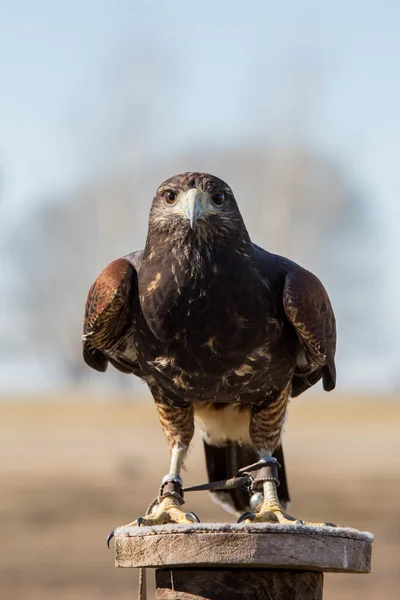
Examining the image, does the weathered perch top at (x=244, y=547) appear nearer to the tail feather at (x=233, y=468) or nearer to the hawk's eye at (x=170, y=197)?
the hawk's eye at (x=170, y=197)

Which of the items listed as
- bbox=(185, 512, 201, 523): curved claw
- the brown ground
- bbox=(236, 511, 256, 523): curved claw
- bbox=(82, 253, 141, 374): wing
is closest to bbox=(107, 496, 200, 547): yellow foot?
bbox=(185, 512, 201, 523): curved claw

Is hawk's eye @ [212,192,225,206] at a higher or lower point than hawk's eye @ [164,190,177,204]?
lower

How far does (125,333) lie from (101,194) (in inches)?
1436

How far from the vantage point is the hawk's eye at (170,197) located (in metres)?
5.95

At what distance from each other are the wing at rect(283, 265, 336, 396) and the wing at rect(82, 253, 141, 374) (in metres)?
0.82

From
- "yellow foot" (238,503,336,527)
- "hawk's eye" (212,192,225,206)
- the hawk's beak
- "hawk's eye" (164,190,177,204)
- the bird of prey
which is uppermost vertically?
"hawk's eye" (164,190,177,204)

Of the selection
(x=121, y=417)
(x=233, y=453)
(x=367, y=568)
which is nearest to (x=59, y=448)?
(x=121, y=417)

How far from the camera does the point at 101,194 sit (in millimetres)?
42531

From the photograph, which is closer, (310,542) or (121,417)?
(310,542)

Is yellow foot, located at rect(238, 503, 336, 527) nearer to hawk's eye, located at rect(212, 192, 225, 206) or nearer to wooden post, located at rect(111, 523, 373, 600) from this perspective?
wooden post, located at rect(111, 523, 373, 600)

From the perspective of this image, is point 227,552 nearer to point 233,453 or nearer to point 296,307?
point 296,307

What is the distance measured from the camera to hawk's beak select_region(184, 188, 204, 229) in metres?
5.71

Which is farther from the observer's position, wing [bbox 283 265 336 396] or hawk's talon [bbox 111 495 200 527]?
wing [bbox 283 265 336 396]

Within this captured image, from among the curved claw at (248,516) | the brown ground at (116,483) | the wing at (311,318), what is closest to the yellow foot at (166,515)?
the curved claw at (248,516)
